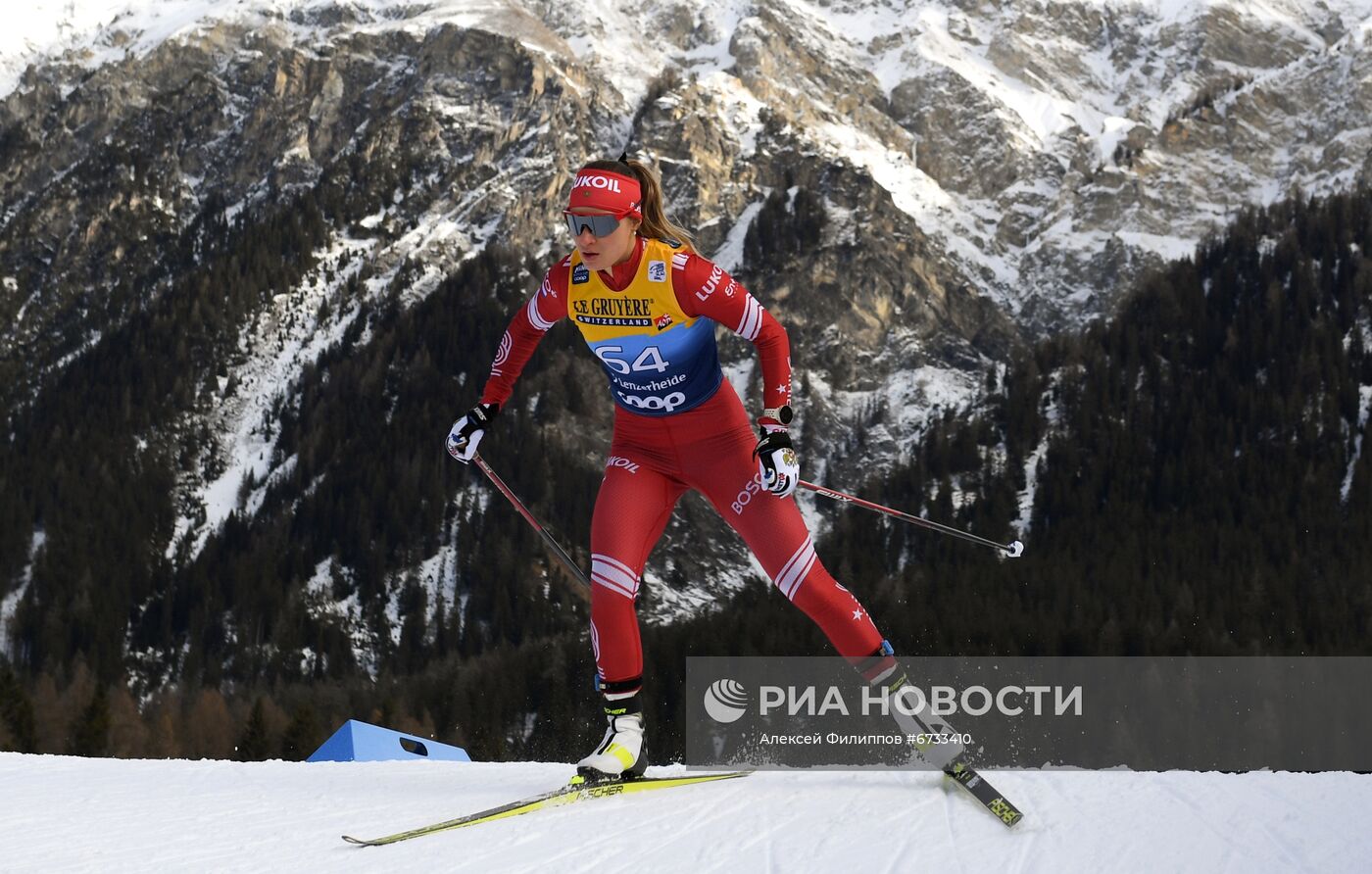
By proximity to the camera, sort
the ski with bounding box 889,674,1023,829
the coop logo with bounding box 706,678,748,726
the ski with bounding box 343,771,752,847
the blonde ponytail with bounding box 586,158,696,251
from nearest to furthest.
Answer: the ski with bounding box 343,771,752,847 < the ski with bounding box 889,674,1023,829 < the blonde ponytail with bounding box 586,158,696,251 < the coop logo with bounding box 706,678,748,726

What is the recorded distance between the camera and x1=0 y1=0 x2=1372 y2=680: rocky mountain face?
134 meters

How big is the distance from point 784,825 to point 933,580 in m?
79.0

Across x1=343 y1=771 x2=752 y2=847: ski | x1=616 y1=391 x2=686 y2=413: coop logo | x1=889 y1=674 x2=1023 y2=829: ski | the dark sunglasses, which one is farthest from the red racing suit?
x1=343 y1=771 x2=752 y2=847: ski

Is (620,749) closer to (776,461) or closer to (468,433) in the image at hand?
(776,461)

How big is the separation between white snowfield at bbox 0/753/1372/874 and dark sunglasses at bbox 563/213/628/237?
2.38 metres

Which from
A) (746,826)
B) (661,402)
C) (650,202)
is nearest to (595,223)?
(650,202)

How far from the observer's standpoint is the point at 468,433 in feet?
21.0

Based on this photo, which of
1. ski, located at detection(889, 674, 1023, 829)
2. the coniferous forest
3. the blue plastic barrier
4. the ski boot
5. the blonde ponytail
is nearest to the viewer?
ski, located at detection(889, 674, 1023, 829)

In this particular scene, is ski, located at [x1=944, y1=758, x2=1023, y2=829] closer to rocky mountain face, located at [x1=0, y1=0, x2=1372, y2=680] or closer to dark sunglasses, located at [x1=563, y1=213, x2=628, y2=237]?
dark sunglasses, located at [x1=563, y1=213, x2=628, y2=237]

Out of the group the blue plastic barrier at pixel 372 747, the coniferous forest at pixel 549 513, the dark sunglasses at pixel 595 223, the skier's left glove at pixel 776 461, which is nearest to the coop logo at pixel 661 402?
the skier's left glove at pixel 776 461

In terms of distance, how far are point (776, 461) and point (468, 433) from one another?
1.62 m

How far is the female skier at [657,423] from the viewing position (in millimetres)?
5832

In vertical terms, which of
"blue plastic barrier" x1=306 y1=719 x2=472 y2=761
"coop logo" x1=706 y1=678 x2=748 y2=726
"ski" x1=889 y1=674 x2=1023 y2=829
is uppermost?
"ski" x1=889 y1=674 x2=1023 y2=829

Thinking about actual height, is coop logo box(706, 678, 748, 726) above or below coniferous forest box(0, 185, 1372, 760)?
above
